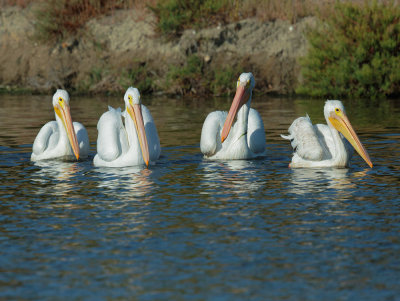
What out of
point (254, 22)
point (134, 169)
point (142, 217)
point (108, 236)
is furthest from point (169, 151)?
point (254, 22)

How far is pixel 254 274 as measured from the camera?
5699mm

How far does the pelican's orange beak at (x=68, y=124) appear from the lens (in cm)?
1120

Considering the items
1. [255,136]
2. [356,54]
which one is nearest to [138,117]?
[255,136]

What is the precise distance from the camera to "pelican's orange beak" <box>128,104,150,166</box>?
10.5 meters

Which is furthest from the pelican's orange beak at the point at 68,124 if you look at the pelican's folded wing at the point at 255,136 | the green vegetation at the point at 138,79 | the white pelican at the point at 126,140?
the green vegetation at the point at 138,79

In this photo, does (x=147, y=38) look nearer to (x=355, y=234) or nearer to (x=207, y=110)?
(x=207, y=110)

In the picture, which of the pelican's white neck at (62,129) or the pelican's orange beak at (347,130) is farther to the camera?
the pelican's white neck at (62,129)

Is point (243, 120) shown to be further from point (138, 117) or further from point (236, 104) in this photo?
point (138, 117)

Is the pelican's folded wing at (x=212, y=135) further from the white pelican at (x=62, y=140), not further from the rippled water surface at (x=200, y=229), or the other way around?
the white pelican at (x=62, y=140)

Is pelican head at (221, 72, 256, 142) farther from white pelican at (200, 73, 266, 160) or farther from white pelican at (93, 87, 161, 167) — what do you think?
white pelican at (93, 87, 161, 167)

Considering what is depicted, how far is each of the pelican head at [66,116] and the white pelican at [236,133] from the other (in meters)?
1.71

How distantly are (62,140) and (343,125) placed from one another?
3.86 m

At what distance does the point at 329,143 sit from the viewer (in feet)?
35.0

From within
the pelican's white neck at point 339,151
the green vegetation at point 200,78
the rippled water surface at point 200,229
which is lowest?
the rippled water surface at point 200,229
